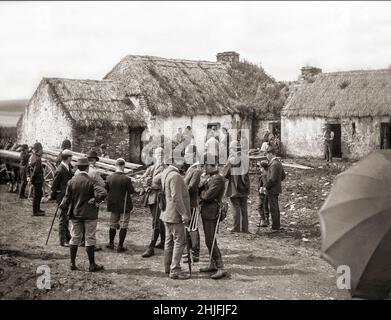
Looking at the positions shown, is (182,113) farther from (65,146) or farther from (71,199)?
(71,199)

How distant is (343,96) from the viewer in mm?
24484

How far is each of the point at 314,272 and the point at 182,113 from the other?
622 inches

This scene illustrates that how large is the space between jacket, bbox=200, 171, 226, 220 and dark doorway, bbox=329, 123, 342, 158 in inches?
701

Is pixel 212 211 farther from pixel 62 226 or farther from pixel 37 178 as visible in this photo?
pixel 37 178

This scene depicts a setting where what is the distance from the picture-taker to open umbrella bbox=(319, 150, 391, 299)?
6062mm

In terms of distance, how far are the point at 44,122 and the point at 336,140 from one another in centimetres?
1439

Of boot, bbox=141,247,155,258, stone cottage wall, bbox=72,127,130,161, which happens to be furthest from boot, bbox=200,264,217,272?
stone cottage wall, bbox=72,127,130,161

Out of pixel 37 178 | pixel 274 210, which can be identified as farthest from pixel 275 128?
pixel 37 178

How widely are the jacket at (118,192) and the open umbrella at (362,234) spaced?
178 inches

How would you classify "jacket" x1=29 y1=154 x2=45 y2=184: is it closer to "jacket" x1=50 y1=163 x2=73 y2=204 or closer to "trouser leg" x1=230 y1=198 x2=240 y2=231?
"jacket" x1=50 y1=163 x2=73 y2=204

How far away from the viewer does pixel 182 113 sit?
23375 millimetres

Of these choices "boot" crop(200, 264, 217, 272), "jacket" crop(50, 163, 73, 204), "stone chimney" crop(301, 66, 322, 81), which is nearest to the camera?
"boot" crop(200, 264, 217, 272)

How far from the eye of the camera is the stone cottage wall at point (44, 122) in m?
20.1

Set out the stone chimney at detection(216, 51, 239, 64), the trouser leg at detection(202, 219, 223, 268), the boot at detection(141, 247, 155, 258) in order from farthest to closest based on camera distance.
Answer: the stone chimney at detection(216, 51, 239, 64), the boot at detection(141, 247, 155, 258), the trouser leg at detection(202, 219, 223, 268)
